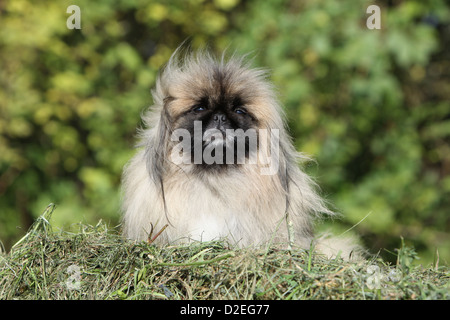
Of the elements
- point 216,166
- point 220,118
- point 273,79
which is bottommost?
point 216,166

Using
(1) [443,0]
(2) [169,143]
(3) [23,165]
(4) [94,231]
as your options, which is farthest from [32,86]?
(1) [443,0]

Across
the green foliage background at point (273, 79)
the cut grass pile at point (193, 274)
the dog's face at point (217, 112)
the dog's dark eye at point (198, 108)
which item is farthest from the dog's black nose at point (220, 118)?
the green foliage background at point (273, 79)

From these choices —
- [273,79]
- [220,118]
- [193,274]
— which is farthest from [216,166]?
[273,79]

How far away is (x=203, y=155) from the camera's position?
119 inches

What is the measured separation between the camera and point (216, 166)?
3.07 m

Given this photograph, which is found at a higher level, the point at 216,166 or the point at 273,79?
the point at 273,79

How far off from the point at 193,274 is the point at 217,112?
1159mm

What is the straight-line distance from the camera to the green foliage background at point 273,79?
5332 mm

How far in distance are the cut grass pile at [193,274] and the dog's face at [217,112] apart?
82cm

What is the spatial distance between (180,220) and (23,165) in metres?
3.50

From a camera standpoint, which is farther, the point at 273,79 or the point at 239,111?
the point at 273,79

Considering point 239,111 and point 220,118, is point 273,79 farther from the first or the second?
point 220,118

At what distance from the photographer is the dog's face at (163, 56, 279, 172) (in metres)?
2.99

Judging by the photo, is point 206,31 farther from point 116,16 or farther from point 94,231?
point 94,231
